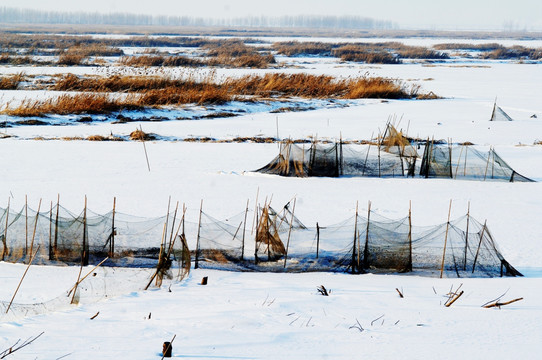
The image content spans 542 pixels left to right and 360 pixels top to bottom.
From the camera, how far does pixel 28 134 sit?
14.5m

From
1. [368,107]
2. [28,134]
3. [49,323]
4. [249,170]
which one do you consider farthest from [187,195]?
[368,107]

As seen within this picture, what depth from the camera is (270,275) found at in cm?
605

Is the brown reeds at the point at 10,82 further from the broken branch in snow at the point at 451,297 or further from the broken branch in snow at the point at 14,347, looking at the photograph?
the broken branch in snow at the point at 451,297

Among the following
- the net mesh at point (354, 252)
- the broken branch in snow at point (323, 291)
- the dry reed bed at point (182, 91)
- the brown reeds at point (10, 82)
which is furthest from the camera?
the brown reeds at point (10, 82)

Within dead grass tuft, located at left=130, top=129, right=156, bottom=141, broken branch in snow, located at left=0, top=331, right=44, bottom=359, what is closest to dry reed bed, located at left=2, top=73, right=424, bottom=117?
dead grass tuft, located at left=130, top=129, right=156, bottom=141

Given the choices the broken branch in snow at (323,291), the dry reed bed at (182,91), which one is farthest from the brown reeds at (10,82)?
the broken branch in snow at (323,291)

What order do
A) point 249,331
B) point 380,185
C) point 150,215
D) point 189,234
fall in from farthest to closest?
point 380,185 < point 150,215 < point 189,234 < point 249,331

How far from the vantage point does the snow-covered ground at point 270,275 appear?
4.34 meters

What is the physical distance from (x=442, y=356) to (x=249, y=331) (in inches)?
55.2

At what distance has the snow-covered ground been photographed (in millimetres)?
4344

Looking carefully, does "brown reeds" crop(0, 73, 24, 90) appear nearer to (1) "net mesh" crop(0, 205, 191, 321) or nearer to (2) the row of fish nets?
(2) the row of fish nets

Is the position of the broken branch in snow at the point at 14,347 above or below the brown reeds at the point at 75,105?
below

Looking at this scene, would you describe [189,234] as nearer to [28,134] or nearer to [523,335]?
[523,335]

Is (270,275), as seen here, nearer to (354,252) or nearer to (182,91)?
(354,252)
